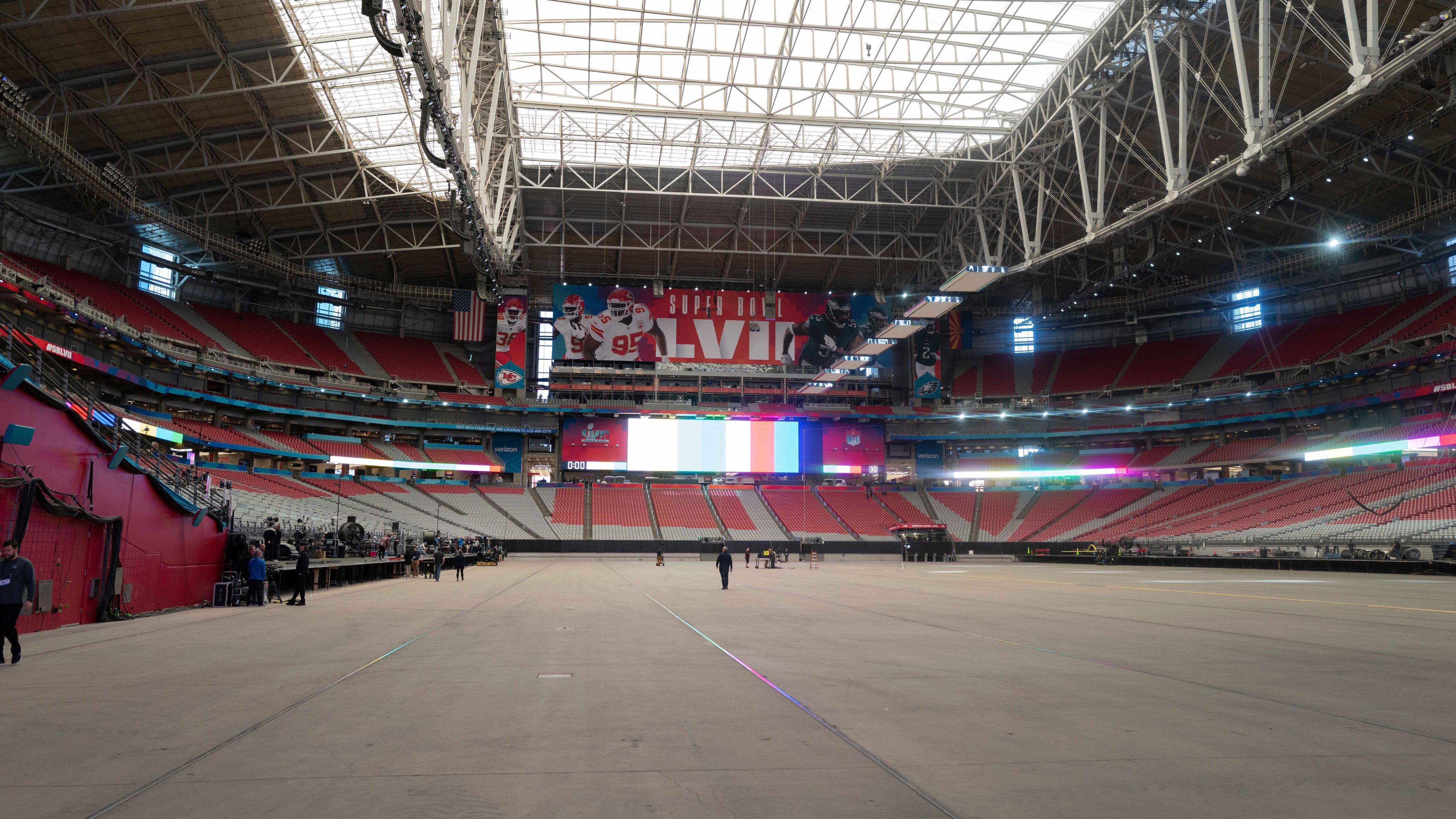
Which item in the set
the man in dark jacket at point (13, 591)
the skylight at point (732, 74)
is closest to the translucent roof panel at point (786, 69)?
the skylight at point (732, 74)

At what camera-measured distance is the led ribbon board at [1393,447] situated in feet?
135

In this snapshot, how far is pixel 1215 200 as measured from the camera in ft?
151

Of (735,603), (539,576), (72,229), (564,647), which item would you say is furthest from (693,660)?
(72,229)

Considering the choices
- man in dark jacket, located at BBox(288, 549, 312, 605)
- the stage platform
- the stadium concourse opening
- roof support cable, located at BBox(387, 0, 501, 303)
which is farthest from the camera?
the stage platform

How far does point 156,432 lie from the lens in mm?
42406

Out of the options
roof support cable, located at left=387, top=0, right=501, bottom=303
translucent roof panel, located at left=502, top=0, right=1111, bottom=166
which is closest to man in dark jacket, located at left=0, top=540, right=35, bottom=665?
roof support cable, located at left=387, top=0, right=501, bottom=303

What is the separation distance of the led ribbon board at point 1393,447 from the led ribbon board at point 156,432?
6470 cm

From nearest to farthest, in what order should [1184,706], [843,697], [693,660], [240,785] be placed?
[240,785]
[1184,706]
[843,697]
[693,660]

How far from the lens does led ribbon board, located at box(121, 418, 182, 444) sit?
4041 cm

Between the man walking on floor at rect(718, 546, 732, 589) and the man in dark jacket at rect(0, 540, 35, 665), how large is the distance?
16870 mm

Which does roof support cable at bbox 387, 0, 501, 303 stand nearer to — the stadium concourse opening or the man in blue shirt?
the stadium concourse opening

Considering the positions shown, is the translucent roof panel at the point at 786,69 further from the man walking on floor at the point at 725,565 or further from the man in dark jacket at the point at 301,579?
the man in dark jacket at the point at 301,579

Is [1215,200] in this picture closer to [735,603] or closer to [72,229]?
[735,603]

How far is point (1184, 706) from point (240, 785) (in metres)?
7.10
